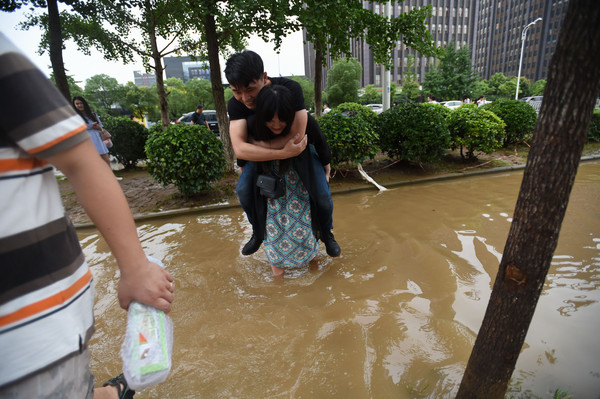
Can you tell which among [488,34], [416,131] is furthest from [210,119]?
[488,34]

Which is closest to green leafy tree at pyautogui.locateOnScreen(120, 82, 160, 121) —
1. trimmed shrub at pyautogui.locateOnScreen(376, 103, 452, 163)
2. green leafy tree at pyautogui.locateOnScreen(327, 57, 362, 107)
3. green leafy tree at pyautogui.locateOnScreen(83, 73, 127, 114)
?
green leafy tree at pyautogui.locateOnScreen(83, 73, 127, 114)

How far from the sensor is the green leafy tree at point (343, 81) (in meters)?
31.3

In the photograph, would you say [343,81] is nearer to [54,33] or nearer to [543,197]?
[54,33]

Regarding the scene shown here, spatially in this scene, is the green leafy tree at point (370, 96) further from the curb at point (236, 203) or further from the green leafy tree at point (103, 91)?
the curb at point (236, 203)

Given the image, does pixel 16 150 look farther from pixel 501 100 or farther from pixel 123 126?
pixel 501 100

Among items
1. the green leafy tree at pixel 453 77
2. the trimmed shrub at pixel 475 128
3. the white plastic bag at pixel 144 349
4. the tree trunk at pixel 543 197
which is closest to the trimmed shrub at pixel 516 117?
the trimmed shrub at pixel 475 128

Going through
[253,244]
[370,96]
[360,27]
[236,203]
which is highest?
[360,27]

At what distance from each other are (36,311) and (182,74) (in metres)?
120

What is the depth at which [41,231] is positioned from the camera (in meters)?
0.80

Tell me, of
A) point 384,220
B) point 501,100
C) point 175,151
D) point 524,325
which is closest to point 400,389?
point 524,325

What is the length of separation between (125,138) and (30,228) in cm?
930

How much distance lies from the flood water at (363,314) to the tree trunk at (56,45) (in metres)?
4.70

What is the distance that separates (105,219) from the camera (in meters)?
0.92

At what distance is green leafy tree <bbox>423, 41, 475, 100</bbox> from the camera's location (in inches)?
1342
